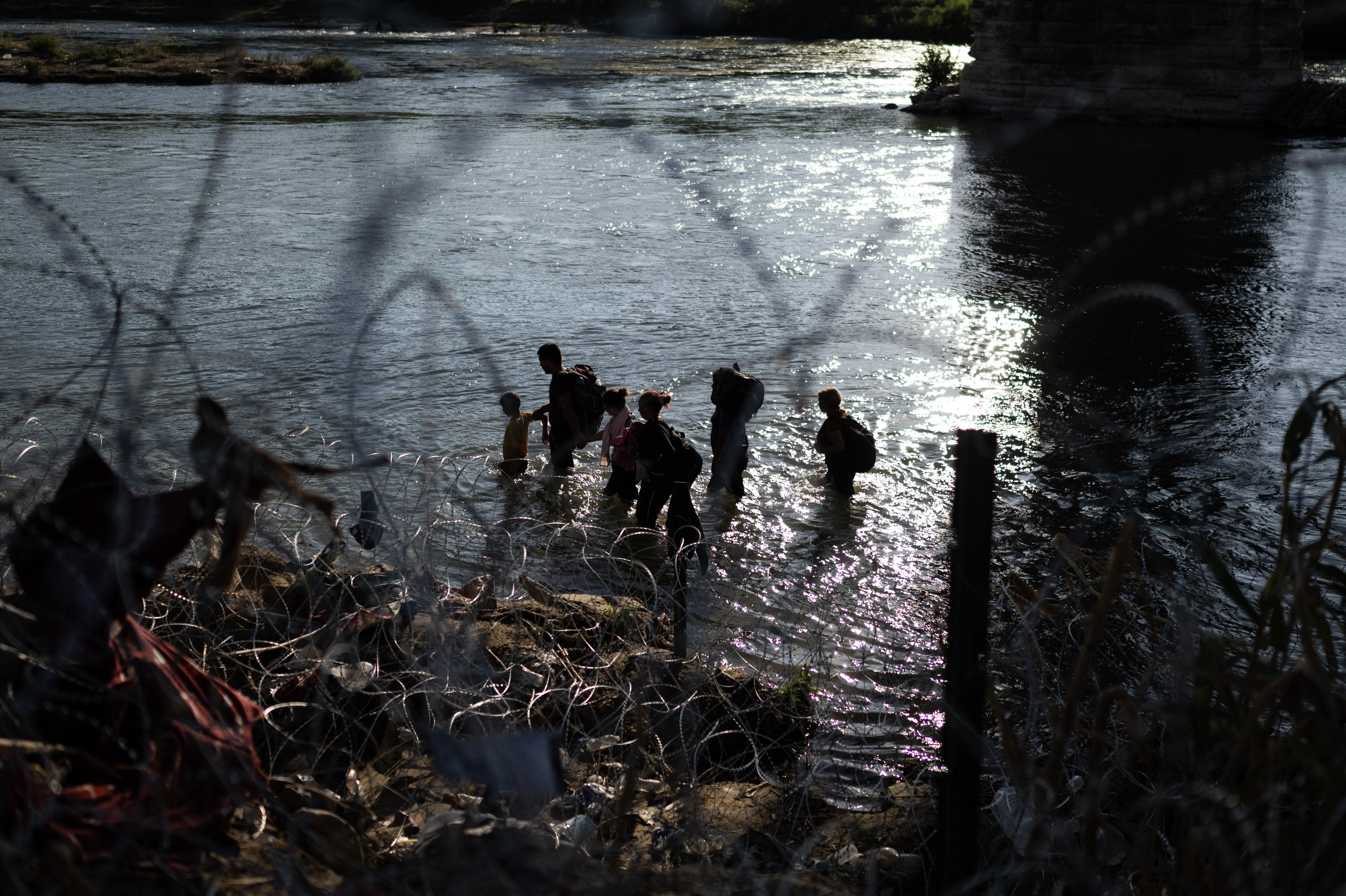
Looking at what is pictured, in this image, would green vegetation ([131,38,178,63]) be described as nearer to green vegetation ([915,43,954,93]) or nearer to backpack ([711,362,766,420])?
green vegetation ([915,43,954,93])

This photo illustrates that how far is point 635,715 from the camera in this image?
471cm

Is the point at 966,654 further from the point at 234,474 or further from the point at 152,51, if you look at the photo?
the point at 152,51

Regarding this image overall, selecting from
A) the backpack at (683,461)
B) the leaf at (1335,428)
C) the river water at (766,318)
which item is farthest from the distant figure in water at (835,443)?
the leaf at (1335,428)

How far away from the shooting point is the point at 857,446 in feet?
24.9

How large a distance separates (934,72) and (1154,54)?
7998 mm

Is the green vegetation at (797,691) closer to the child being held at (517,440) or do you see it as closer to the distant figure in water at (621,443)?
the distant figure in water at (621,443)

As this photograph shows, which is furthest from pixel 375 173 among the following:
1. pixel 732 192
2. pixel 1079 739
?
pixel 1079 739

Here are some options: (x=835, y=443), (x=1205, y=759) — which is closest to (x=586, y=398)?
(x=835, y=443)

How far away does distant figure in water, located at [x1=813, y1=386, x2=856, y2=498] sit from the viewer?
743cm

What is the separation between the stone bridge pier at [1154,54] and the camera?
3055 centimetres

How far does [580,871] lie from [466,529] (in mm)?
4162

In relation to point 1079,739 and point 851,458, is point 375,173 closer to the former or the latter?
point 851,458

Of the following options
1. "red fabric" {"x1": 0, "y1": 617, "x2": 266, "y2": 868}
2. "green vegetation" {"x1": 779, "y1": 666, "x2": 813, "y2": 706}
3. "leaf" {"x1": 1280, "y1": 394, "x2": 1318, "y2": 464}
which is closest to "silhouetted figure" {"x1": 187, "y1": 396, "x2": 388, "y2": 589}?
"red fabric" {"x1": 0, "y1": 617, "x2": 266, "y2": 868}

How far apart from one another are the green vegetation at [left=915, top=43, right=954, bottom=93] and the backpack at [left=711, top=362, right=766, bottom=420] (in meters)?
32.3
